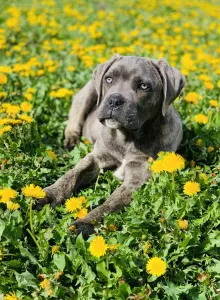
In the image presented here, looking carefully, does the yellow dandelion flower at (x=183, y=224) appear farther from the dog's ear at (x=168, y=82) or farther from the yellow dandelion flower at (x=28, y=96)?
the yellow dandelion flower at (x=28, y=96)

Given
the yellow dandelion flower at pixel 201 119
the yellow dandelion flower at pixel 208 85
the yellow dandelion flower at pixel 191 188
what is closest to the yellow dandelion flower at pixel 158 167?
the yellow dandelion flower at pixel 191 188

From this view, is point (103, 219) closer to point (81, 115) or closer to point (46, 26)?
point (81, 115)

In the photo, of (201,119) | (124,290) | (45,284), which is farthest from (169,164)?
(201,119)

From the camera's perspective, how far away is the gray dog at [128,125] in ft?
14.2

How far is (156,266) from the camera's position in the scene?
317cm

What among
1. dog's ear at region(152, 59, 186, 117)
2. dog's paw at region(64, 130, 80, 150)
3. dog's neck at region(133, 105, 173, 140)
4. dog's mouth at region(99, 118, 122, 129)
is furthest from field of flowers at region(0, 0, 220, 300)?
dog's ear at region(152, 59, 186, 117)

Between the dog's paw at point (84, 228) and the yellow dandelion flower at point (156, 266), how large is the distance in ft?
2.23

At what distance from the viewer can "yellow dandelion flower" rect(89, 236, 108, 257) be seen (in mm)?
3162

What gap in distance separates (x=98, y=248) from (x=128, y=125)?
149cm

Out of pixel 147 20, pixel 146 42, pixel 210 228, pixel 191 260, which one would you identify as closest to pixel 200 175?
pixel 210 228

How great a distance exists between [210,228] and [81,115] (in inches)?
110

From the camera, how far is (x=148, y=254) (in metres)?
3.52

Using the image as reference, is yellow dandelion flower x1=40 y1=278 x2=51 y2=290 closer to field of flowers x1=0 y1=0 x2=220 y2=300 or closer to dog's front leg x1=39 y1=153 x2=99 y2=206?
field of flowers x1=0 y1=0 x2=220 y2=300

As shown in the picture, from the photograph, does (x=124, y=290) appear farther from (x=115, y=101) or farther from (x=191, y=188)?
(x=115, y=101)
